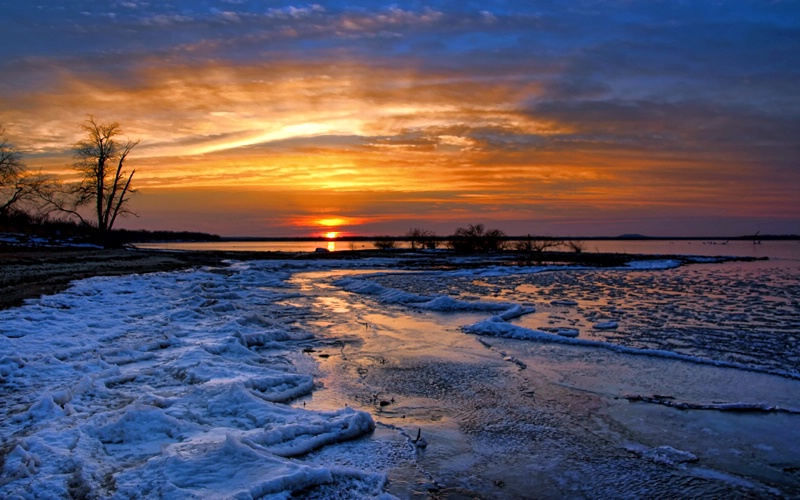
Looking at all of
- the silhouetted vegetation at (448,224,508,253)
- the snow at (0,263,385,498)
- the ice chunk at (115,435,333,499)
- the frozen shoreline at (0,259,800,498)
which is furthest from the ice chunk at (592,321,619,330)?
the silhouetted vegetation at (448,224,508,253)

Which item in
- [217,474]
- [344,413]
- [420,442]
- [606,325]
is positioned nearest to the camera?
[217,474]

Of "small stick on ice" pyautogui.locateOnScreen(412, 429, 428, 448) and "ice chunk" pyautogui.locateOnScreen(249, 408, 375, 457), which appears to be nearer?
"ice chunk" pyautogui.locateOnScreen(249, 408, 375, 457)

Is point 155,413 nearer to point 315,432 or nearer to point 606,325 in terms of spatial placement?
point 315,432

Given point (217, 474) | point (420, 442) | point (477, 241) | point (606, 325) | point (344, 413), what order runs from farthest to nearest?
point (477, 241) → point (606, 325) → point (344, 413) → point (420, 442) → point (217, 474)

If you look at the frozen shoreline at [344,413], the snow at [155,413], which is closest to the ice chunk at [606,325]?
the frozen shoreline at [344,413]

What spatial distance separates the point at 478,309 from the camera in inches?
569

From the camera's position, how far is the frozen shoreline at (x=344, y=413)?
161 inches

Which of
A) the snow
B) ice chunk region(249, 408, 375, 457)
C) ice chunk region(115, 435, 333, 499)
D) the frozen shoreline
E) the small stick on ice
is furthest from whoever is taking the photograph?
the small stick on ice

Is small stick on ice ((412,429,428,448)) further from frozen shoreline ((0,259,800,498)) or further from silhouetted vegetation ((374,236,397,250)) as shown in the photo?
silhouetted vegetation ((374,236,397,250))

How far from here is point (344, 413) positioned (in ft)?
18.0

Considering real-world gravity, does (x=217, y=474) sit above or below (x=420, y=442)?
above

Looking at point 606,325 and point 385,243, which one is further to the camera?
point 385,243

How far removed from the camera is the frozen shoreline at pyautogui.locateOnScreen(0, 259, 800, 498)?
4.09 meters

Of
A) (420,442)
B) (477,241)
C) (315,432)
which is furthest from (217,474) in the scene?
(477,241)
